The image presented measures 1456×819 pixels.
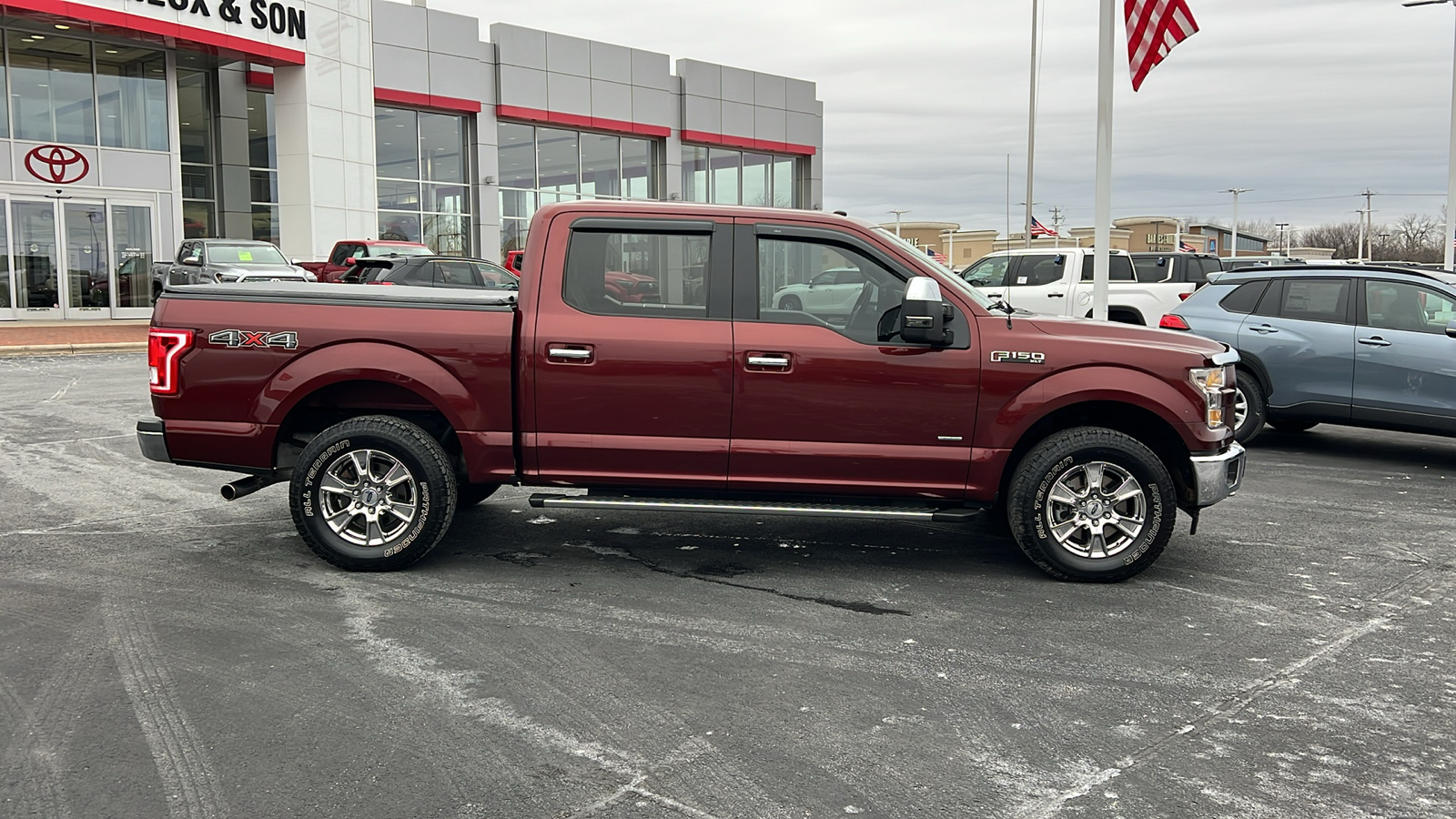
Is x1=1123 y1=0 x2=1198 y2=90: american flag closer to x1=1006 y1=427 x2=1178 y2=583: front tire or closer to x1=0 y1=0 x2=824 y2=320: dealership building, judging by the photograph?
x1=1006 y1=427 x2=1178 y2=583: front tire

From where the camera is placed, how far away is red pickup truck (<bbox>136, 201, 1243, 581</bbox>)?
20.0 ft

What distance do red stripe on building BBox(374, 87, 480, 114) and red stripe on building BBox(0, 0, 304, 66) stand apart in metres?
3.63

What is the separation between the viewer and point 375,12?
31.6 meters

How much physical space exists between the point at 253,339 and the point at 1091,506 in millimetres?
4633

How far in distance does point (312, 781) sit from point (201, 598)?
2.43m

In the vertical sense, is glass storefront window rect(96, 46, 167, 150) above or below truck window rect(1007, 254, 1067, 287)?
above

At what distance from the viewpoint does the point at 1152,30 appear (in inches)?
547

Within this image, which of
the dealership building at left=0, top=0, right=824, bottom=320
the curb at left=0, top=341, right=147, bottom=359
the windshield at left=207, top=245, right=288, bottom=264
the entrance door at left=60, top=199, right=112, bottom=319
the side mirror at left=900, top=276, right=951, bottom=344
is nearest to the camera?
the side mirror at left=900, top=276, right=951, bottom=344

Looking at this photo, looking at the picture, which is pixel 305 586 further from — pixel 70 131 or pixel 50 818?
pixel 70 131

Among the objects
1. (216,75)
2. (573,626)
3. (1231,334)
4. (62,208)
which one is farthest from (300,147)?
(573,626)

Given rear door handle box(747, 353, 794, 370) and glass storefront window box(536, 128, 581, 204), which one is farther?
glass storefront window box(536, 128, 581, 204)

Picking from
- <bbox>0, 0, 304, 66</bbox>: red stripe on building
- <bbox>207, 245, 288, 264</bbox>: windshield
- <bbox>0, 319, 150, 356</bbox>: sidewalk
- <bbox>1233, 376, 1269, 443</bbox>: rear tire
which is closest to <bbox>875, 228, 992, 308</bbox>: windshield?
<bbox>1233, 376, 1269, 443</bbox>: rear tire

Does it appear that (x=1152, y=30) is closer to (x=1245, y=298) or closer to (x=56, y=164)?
(x=1245, y=298)

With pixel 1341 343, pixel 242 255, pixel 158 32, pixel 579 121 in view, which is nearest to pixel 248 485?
pixel 1341 343
